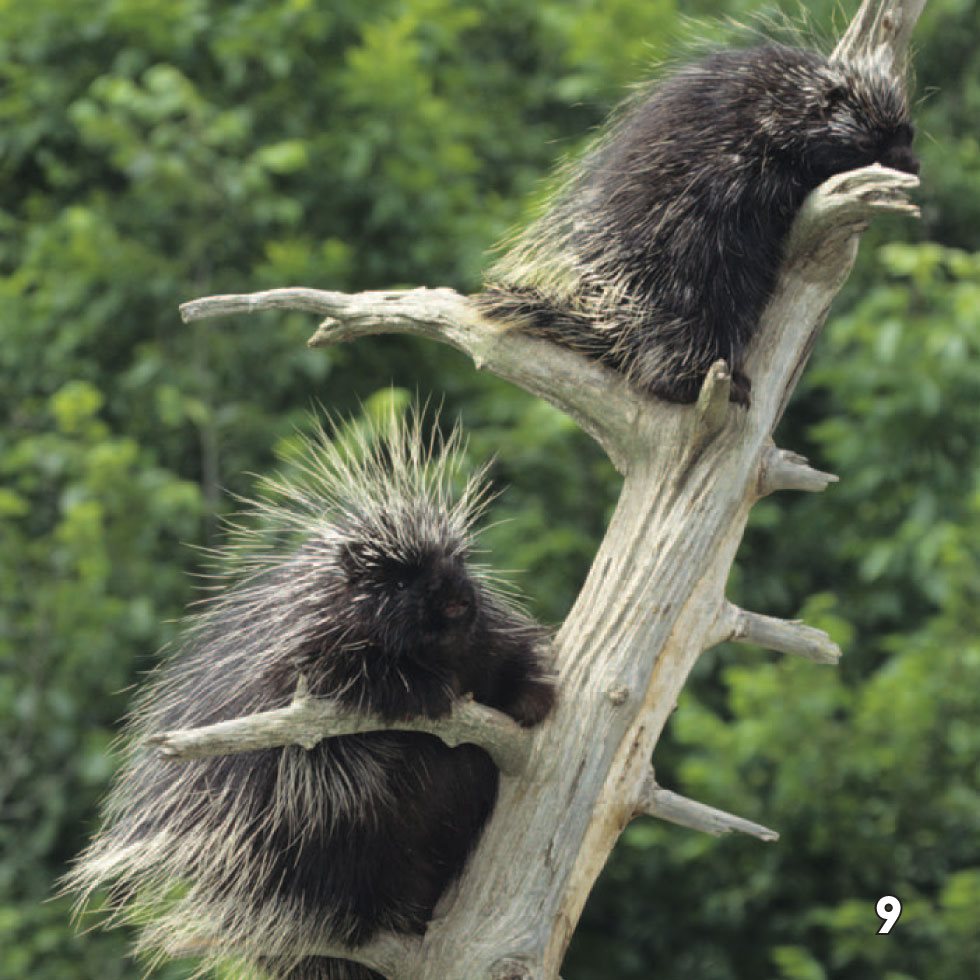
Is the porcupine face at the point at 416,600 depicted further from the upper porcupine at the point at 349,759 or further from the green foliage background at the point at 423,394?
the green foliage background at the point at 423,394

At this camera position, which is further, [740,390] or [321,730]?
[740,390]

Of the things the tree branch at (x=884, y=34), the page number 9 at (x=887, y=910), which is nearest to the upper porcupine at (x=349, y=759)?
the tree branch at (x=884, y=34)

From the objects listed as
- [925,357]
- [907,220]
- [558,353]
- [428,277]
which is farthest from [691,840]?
[558,353]

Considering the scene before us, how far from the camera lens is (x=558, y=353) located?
7.88ft

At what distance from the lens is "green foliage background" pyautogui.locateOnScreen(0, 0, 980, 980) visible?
16.2ft

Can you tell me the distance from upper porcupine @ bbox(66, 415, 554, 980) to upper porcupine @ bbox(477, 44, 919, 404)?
0.35 m

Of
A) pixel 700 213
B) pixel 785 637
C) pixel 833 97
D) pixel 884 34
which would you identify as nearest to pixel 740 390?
pixel 700 213

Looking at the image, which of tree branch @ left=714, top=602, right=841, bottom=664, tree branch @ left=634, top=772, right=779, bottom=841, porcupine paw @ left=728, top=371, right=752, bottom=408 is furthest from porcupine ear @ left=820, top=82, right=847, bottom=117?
tree branch @ left=634, top=772, right=779, bottom=841

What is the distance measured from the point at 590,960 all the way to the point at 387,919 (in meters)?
3.36

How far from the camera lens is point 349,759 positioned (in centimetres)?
231

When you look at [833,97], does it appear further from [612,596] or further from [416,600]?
[416,600]

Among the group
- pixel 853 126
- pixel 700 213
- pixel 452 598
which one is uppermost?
pixel 853 126

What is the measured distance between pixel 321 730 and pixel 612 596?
18.8 inches

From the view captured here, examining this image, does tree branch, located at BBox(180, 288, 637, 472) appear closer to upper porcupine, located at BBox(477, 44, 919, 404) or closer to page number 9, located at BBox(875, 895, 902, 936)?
upper porcupine, located at BBox(477, 44, 919, 404)
